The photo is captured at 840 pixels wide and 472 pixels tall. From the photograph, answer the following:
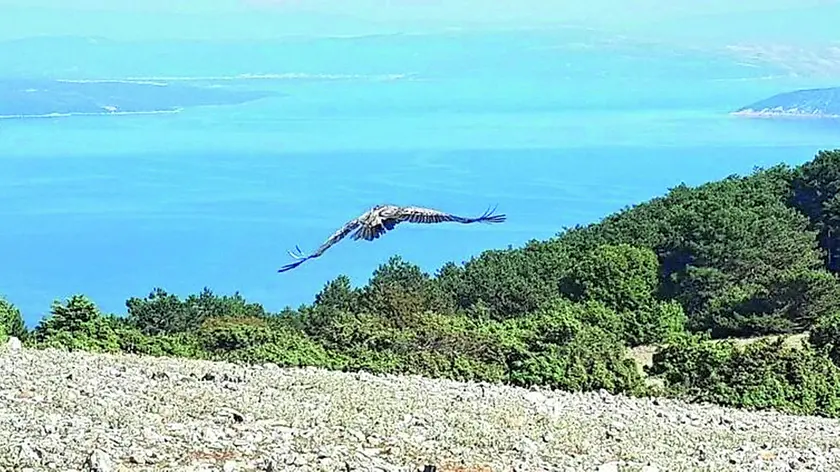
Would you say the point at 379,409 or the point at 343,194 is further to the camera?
the point at 343,194

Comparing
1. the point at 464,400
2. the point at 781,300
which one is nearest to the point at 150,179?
the point at 781,300

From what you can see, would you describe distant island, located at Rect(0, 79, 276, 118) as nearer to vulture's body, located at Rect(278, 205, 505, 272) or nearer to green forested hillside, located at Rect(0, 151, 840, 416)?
green forested hillside, located at Rect(0, 151, 840, 416)

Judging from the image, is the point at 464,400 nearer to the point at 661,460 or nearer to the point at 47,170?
the point at 661,460

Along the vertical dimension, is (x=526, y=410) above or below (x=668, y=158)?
below

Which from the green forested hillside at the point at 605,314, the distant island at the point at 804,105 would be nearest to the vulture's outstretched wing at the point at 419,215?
the green forested hillside at the point at 605,314

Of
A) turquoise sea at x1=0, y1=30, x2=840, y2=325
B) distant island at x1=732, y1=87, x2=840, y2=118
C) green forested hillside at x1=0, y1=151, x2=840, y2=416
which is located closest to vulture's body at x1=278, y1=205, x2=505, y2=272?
green forested hillside at x1=0, y1=151, x2=840, y2=416

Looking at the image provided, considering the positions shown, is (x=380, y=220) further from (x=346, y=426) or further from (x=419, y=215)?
(x=346, y=426)
